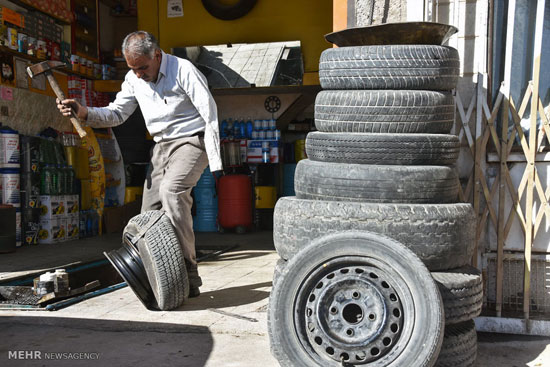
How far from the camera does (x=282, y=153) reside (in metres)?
10.6

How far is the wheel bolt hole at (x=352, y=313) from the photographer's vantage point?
2715mm

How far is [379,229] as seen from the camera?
2951mm

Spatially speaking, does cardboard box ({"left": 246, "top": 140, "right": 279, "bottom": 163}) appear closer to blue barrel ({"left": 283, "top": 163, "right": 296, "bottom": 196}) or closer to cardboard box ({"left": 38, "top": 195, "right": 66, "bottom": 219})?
blue barrel ({"left": 283, "top": 163, "right": 296, "bottom": 196})

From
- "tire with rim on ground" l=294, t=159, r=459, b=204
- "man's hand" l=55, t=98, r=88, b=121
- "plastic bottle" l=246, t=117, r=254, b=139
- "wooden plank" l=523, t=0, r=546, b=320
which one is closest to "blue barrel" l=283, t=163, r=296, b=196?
"plastic bottle" l=246, t=117, r=254, b=139

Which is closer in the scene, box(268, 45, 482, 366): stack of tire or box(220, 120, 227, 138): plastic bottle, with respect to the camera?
box(268, 45, 482, 366): stack of tire

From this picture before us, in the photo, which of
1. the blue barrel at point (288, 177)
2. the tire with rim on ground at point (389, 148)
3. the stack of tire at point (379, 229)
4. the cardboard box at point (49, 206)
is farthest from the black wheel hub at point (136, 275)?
the blue barrel at point (288, 177)

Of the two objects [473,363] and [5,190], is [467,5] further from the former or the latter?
[5,190]

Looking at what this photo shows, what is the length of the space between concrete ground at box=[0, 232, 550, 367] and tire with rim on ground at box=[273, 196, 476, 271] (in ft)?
2.01

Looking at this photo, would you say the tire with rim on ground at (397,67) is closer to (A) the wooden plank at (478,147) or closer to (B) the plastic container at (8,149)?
(A) the wooden plank at (478,147)

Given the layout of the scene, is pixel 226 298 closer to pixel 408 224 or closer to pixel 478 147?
pixel 408 224

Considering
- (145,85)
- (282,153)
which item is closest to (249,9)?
(282,153)

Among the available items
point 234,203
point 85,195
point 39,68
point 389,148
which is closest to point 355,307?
point 389,148

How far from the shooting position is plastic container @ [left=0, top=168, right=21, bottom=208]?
7.57 m

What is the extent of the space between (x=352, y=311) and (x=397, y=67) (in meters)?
1.36
